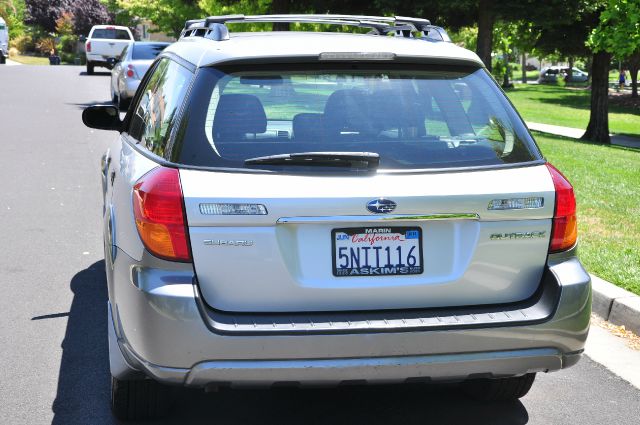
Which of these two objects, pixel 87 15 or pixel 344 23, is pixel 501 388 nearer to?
pixel 344 23

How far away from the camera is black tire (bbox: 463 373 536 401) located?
4.80 m

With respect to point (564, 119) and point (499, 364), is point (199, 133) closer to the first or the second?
point (499, 364)

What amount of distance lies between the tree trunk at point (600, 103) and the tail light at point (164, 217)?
25388 mm

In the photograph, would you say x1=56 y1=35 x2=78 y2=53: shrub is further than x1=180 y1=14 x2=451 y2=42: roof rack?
Yes

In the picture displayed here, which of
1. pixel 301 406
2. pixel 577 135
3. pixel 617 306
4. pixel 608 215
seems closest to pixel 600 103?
pixel 577 135

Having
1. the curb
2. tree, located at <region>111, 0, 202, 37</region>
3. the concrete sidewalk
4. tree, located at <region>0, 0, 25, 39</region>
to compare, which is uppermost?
the curb

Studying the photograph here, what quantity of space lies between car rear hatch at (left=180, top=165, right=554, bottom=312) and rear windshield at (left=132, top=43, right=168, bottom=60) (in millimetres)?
18977

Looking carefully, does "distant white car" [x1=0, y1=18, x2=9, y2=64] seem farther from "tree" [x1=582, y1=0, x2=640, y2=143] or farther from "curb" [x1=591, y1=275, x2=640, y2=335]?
"curb" [x1=591, y1=275, x2=640, y2=335]

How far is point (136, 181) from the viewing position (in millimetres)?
4184

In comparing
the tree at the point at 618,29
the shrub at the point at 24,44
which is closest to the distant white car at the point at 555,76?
the shrub at the point at 24,44

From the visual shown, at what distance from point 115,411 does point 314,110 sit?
1.69 meters

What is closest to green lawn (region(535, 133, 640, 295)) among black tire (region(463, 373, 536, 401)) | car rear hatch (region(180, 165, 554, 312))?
black tire (region(463, 373, 536, 401))

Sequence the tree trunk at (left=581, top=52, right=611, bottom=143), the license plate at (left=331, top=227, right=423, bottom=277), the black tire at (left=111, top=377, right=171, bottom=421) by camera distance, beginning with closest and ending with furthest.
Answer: the license plate at (left=331, top=227, right=423, bottom=277) < the black tire at (left=111, top=377, right=171, bottom=421) < the tree trunk at (left=581, top=52, right=611, bottom=143)

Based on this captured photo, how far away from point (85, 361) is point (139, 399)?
3.57 feet
